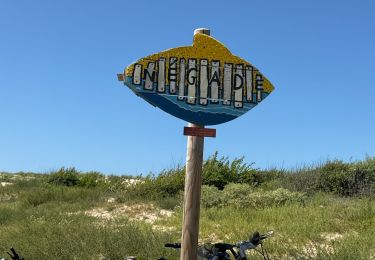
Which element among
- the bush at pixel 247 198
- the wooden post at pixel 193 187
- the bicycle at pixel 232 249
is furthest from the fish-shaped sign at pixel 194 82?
the bush at pixel 247 198

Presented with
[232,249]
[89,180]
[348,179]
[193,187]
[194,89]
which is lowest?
[232,249]

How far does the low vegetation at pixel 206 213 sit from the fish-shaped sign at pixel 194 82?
1481 millimetres

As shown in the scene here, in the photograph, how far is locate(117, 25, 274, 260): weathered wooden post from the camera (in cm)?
483

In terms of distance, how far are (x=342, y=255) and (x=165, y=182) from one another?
9.66 metres

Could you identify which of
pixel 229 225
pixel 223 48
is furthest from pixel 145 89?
pixel 229 225

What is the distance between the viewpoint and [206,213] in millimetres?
10516

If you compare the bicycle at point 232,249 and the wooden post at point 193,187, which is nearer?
the bicycle at point 232,249

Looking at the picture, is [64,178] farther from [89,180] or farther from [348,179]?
[348,179]

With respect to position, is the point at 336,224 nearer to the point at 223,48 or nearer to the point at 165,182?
the point at 223,48

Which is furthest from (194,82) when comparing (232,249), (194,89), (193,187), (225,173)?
(225,173)

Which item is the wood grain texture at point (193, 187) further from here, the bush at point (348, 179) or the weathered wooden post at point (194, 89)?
the bush at point (348, 179)

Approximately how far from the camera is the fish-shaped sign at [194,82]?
193 inches

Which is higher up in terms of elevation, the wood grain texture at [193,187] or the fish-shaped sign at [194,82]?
the fish-shaped sign at [194,82]

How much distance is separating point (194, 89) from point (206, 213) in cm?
598
